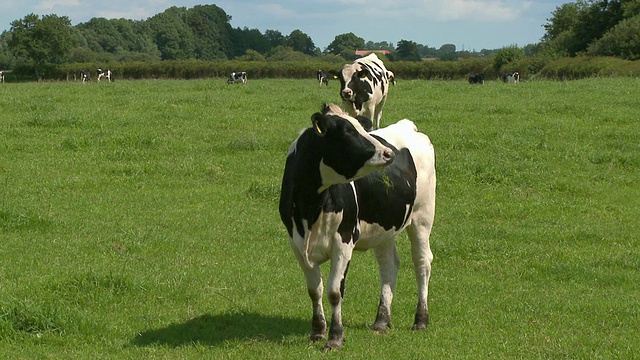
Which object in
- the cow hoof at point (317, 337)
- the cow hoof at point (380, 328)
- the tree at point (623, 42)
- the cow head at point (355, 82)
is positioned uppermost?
the tree at point (623, 42)

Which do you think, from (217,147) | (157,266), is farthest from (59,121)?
(157,266)

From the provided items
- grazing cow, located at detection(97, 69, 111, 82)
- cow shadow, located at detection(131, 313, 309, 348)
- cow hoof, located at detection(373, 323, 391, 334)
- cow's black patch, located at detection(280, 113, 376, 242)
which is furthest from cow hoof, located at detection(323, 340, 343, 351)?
grazing cow, located at detection(97, 69, 111, 82)

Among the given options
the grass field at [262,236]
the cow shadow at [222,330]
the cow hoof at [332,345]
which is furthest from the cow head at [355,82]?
the cow hoof at [332,345]

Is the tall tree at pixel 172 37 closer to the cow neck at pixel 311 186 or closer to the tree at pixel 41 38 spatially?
the tree at pixel 41 38

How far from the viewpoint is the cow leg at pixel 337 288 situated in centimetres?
826

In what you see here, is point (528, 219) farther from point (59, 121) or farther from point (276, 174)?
point (59, 121)

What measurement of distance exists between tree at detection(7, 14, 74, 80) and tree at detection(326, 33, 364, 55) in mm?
85049

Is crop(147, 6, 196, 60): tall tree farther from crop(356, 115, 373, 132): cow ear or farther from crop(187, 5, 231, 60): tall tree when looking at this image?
crop(356, 115, 373, 132): cow ear

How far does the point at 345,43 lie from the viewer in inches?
7215

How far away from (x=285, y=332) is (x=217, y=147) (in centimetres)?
1187

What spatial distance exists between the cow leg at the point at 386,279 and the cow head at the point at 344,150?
1585 millimetres

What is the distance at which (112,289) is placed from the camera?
9.97 metres

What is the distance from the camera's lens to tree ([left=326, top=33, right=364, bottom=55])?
18118cm

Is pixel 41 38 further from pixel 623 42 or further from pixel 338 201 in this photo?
pixel 338 201
